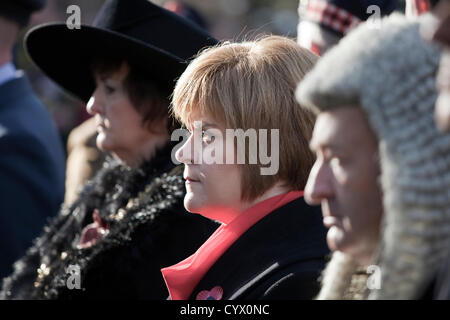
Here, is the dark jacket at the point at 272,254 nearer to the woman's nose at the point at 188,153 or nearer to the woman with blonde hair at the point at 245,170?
the woman with blonde hair at the point at 245,170

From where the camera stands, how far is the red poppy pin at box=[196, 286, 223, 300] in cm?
252

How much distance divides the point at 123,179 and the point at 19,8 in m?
1.68

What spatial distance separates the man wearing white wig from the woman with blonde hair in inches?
27.0

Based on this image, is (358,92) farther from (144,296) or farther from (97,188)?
(97,188)

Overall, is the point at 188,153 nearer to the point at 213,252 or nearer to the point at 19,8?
the point at 213,252

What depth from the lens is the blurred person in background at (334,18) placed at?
3.88m

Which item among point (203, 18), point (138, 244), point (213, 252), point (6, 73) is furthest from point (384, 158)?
point (203, 18)

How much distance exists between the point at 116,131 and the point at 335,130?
198 cm

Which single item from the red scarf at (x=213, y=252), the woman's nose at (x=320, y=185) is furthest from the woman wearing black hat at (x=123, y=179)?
the woman's nose at (x=320, y=185)

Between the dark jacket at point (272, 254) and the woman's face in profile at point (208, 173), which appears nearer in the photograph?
the dark jacket at point (272, 254)

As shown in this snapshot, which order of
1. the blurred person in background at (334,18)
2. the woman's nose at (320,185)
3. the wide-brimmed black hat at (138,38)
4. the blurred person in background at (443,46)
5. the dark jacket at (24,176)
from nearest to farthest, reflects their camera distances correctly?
1. the blurred person in background at (443,46)
2. the woman's nose at (320,185)
3. the wide-brimmed black hat at (138,38)
4. the blurred person in background at (334,18)
5. the dark jacket at (24,176)

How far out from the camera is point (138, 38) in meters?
3.60

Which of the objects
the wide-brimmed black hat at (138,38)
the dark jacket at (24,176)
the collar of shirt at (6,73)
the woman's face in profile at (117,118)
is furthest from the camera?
the collar of shirt at (6,73)

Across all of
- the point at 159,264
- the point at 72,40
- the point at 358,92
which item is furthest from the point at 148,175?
the point at 358,92
